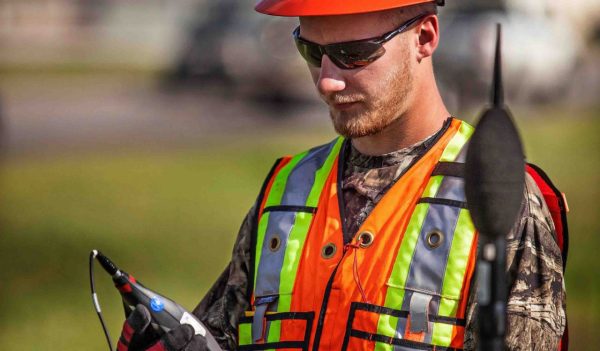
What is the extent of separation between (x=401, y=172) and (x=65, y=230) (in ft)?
27.8

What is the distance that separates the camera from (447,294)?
3701mm

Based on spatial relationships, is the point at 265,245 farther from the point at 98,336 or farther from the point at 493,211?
the point at 98,336

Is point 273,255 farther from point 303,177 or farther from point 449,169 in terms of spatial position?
point 449,169

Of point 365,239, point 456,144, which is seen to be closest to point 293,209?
point 365,239

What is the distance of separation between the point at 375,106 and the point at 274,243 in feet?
1.75

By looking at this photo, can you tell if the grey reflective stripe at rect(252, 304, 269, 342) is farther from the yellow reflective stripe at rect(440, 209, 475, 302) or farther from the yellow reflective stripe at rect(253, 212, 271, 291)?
the yellow reflective stripe at rect(440, 209, 475, 302)

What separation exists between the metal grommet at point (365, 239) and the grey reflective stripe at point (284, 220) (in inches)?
10.5

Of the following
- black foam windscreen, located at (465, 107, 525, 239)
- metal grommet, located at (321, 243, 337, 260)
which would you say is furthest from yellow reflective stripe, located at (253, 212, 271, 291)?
black foam windscreen, located at (465, 107, 525, 239)

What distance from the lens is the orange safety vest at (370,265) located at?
12.2ft

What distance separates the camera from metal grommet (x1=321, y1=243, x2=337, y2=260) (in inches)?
156

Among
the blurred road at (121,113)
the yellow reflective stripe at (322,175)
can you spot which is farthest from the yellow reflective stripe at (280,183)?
the blurred road at (121,113)

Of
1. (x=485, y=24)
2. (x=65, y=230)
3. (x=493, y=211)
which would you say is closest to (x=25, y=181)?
(x=65, y=230)

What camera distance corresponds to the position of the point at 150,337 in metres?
3.81

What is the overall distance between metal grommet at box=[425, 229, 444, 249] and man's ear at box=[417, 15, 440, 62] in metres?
0.55
